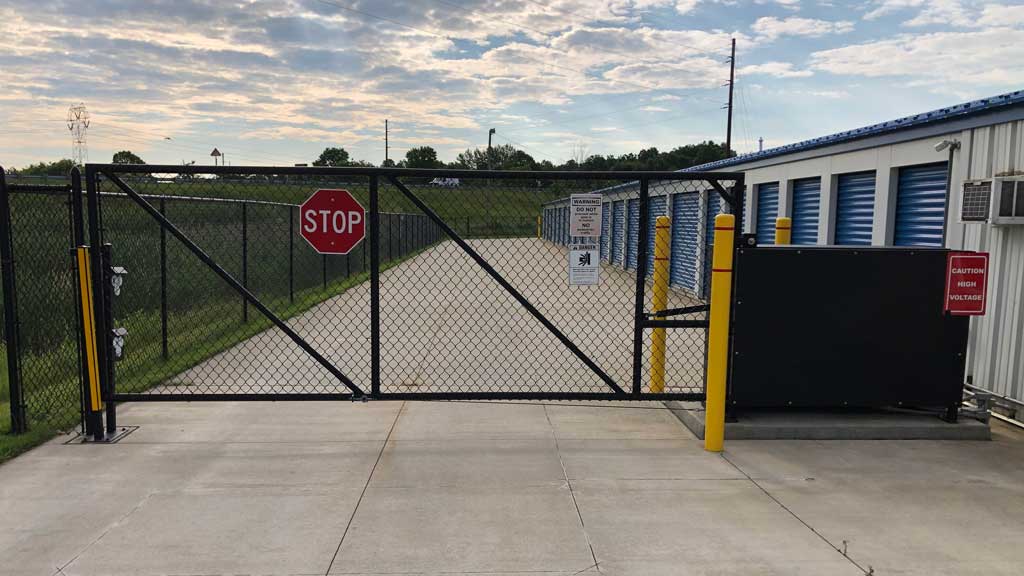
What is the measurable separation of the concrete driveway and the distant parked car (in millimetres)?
2012

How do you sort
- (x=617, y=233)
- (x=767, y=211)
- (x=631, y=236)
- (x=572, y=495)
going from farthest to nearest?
(x=617, y=233) → (x=631, y=236) → (x=767, y=211) → (x=572, y=495)

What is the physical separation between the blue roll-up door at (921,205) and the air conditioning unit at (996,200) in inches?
42.0

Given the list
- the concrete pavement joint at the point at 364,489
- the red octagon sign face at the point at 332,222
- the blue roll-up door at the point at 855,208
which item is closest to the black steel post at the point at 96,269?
the red octagon sign face at the point at 332,222

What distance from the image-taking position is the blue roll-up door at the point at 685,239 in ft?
53.1

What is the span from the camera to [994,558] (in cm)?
363

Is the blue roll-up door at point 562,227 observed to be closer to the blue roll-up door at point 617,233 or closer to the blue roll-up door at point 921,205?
the blue roll-up door at point 617,233

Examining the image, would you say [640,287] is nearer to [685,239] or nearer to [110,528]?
[110,528]

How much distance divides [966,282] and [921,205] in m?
3.02

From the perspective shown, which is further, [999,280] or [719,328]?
[999,280]

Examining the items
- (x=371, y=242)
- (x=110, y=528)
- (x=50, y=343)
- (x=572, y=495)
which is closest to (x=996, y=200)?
(x=572, y=495)

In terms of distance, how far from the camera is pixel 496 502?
14.0 feet

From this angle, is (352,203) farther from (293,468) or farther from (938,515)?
(938,515)

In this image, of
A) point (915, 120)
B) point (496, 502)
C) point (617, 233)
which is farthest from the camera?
point (617, 233)

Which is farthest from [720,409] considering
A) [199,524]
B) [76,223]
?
[76,223]
